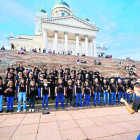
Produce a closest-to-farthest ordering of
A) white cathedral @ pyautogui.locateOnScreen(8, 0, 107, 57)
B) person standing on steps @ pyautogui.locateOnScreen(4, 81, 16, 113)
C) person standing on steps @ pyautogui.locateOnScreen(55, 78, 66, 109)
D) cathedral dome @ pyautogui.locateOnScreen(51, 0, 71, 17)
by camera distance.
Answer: person standing on steps @ pyautogui.locateOnScreen(4, 81, 16, 113) → person standing on steps @ pyautogui.locateOnScreen(55, 78, 66, 109) → white cathedral @ pyautogui.locateOnScreen(8, 0, 107, 57) → cathedral dome @ pyautogui.locateOnScreen(51, 0, 71, 17)

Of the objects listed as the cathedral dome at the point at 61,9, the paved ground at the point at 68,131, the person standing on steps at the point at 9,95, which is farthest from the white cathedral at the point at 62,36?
the paved ground at the point at 68,131

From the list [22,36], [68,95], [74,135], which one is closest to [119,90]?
[68,95]

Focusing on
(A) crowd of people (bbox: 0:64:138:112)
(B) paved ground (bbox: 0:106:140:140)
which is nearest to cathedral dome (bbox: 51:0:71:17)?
(A) crowd of people (bbox: 0:64:138:112)

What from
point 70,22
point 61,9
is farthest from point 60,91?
point 61,9

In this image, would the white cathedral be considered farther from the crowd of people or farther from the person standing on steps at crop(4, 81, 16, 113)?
the person standing on steps at crop(4, 81, 16, 113)

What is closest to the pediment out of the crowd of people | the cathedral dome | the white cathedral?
the white cathedral

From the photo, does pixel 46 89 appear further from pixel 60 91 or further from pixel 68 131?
pixel 68 131

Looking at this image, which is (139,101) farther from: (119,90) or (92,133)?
(119,90)

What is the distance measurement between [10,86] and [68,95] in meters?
3.29

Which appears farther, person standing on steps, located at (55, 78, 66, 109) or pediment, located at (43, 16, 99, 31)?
pediment, located at (43, 16, 99, 31)

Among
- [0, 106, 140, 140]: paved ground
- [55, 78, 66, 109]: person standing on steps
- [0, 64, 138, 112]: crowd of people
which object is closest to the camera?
[0, 106, 140, 140]: paved ground

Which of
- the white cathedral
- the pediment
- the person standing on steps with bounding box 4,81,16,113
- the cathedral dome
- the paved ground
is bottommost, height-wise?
the paved ground

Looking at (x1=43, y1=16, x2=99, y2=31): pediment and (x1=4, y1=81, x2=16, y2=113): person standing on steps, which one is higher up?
(x1=43, y1=16, x2=99, y2=31): pediment

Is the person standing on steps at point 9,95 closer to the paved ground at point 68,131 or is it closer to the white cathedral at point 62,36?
the paved ground at point 68,131
